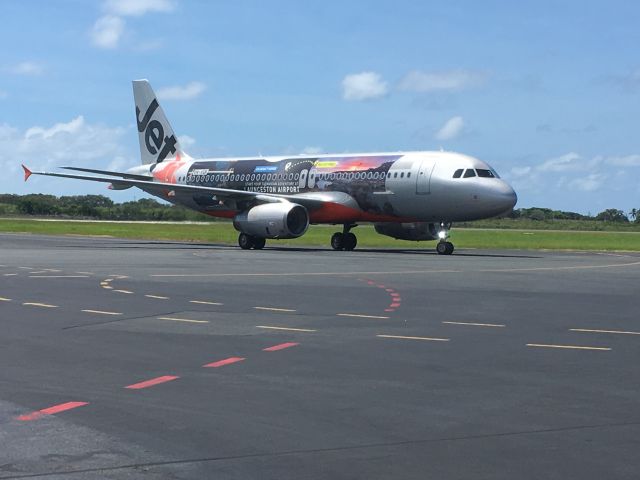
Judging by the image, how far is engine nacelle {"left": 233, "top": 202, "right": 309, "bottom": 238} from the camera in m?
43.2

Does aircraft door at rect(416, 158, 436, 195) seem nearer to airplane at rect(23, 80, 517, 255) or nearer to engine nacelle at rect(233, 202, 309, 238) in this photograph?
airplane at rect(23, 80, 517, 255)

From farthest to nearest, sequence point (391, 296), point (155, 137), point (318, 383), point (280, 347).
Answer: point (155, 137) < point (391, 296) < point (280, 347) < point (318, 383)

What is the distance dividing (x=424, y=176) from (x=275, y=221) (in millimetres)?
6694

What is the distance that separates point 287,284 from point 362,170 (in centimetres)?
2151

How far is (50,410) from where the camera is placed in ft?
28.7

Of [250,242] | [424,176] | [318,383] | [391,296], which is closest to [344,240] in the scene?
[250,242]

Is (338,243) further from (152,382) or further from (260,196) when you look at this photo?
(152,382)

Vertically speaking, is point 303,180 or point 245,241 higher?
point 303,180

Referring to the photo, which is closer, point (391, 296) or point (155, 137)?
point (391, 296)

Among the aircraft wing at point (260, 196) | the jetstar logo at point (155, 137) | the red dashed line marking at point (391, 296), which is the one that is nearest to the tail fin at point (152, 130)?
the jetstar logo at point (155, 137)

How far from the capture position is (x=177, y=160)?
55.9m

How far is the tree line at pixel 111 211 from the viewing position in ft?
357

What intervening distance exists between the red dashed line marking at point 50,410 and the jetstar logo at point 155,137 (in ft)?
158

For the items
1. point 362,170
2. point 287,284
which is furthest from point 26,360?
point 362,170
